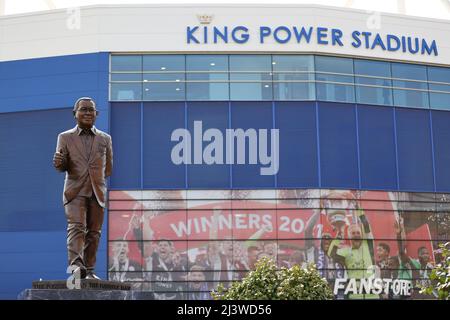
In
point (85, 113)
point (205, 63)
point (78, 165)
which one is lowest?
point (78, 165)

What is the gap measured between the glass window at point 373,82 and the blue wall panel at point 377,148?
1.36 feet

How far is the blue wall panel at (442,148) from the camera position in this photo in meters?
34.9

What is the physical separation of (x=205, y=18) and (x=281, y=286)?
18.0 m

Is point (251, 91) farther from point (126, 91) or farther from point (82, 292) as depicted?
point (82, 292)

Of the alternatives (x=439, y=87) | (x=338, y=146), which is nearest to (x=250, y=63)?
(x=338, y=146)

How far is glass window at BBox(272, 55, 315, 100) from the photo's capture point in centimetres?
3362

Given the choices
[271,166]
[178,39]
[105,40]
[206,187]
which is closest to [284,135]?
[271,166]

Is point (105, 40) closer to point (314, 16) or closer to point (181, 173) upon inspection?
point (181, 173)

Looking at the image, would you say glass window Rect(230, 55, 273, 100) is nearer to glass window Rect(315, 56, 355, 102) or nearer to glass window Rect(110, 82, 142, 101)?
glass window Rect(315, 56, 355, 102)

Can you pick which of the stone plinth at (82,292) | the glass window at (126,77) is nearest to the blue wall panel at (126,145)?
the glass window at (126,77)

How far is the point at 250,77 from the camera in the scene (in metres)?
33.8

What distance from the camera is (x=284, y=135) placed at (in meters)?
33.3

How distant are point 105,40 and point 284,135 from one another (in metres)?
8.72
